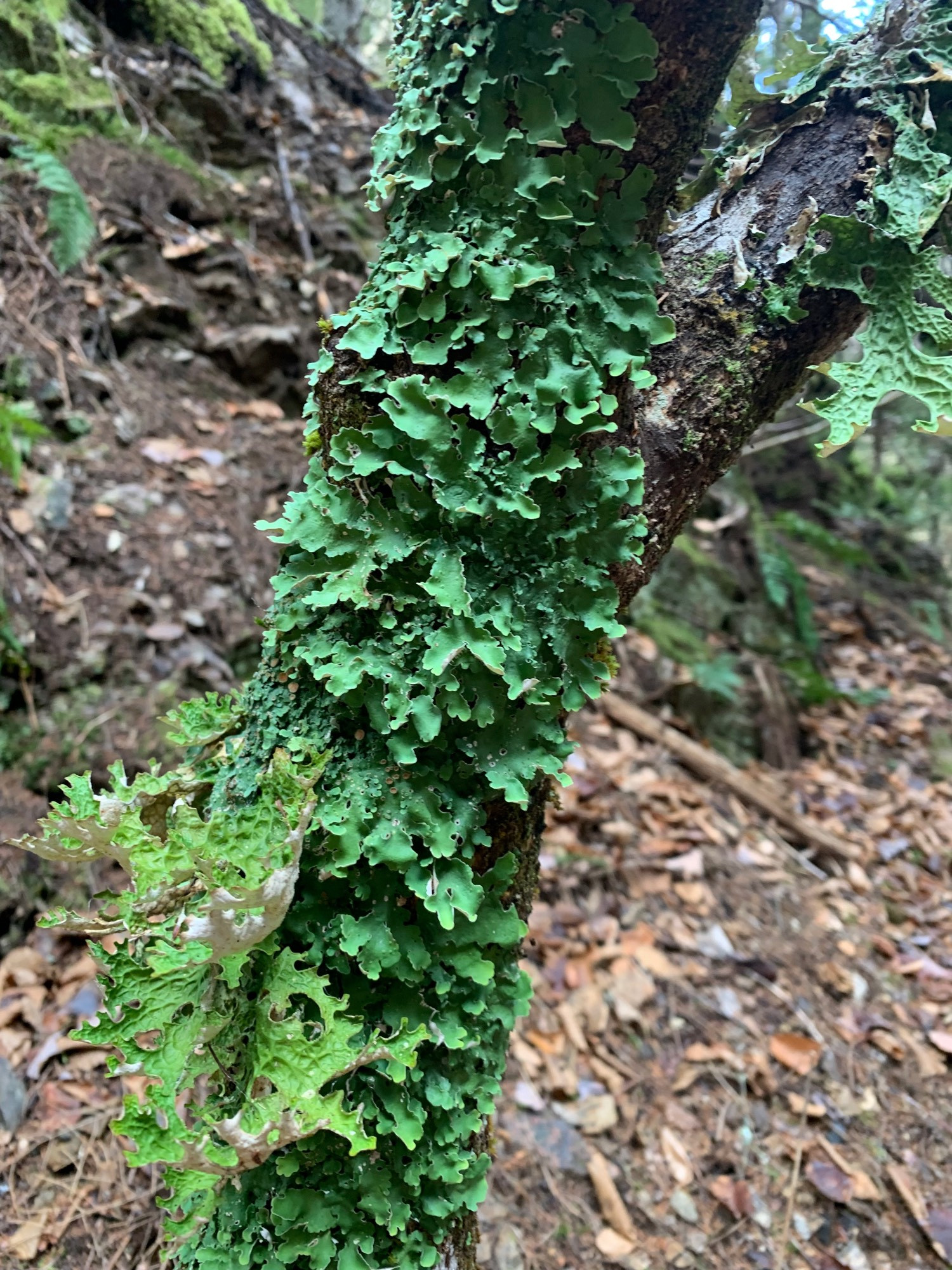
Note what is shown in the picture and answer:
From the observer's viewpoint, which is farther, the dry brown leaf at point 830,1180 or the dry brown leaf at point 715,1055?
the dry brown leaf at point 715,1055

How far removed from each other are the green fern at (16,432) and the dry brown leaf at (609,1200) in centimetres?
292

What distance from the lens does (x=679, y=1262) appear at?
1978mm

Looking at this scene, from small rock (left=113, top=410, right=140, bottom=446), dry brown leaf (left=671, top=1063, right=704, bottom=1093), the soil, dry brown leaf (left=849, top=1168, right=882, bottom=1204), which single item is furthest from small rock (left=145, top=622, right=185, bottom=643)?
dry brown leaf (left=849, top=1168, right=882, bottom=1204)

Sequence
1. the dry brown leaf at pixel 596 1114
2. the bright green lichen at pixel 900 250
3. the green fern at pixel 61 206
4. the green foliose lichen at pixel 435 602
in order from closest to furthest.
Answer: the green foliose lichen at pixel 435 602
the bright green lichen at pixel 900 250
the dry brown leaf at pixel 596 1114
the green fern at pixel 61 206

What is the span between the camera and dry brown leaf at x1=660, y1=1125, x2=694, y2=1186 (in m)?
2.20

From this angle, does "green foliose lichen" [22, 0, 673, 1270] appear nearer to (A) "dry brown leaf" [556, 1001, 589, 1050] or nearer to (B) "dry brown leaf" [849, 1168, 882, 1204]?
(A) "dry brown leaf" [556, 1001, 589, 1050]

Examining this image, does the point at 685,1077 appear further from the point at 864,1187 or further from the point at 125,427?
the point at 125,427

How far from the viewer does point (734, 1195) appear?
216cm

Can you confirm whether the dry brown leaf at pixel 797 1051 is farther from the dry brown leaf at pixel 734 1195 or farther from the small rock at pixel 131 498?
the small rock at pixel 131 498

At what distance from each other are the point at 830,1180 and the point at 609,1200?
2.22 feet

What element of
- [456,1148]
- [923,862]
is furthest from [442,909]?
[923,862]

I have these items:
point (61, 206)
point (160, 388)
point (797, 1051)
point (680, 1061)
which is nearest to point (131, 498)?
point (160, 388)

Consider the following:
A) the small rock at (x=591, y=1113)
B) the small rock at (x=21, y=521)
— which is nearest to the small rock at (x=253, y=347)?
the small rock at (x=21, y=521)

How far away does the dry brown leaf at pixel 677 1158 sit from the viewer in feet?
7.21
